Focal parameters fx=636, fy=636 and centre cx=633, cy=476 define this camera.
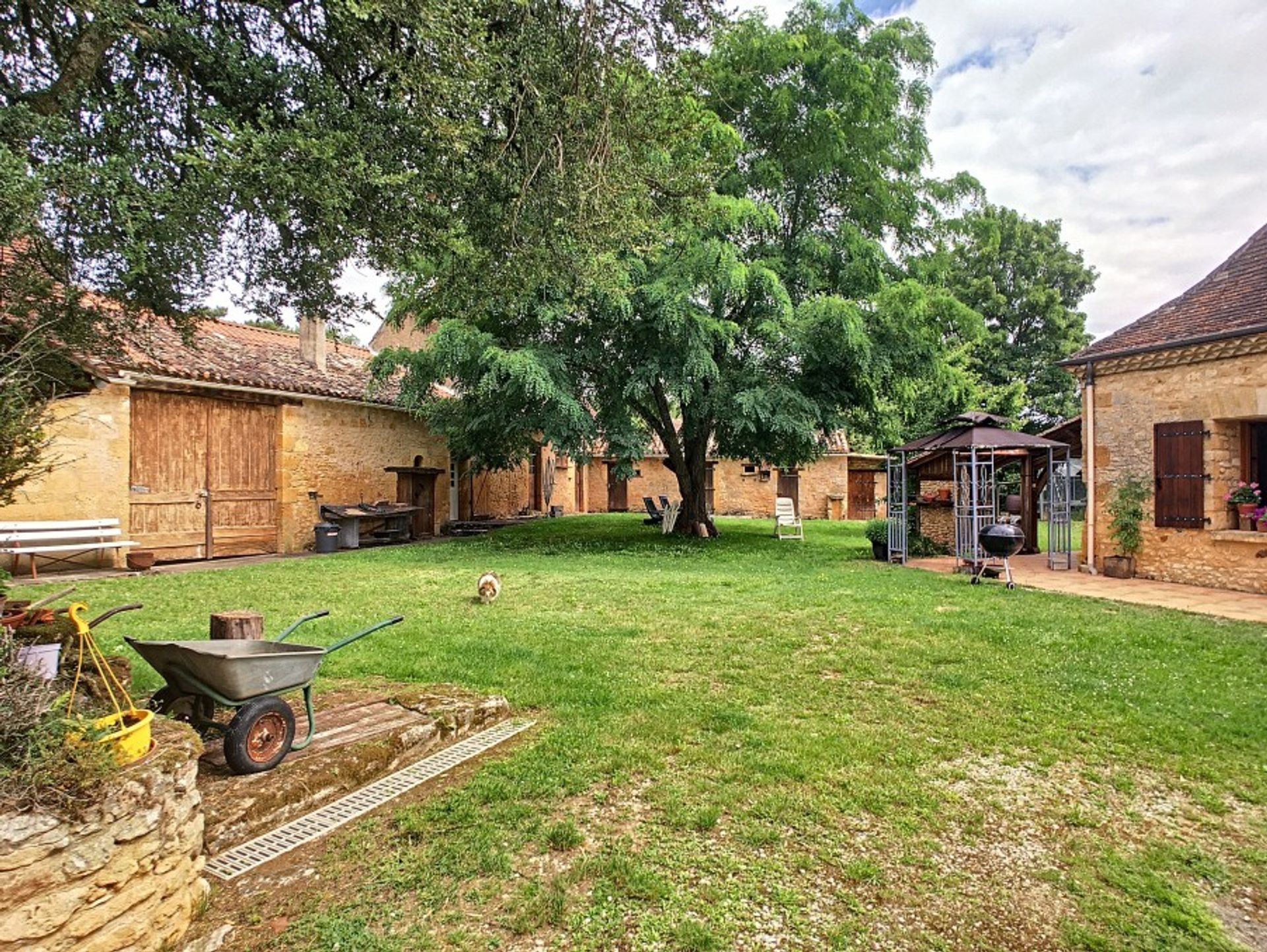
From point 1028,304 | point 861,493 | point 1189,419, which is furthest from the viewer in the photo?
point 861,493

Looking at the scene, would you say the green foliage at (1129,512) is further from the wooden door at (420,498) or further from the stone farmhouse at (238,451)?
the wooden door at (420,498)

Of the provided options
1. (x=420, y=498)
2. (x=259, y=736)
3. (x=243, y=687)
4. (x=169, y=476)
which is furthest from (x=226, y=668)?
(x=420, y=498)

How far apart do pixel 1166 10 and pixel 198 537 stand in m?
16.3

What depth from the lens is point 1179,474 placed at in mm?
9188

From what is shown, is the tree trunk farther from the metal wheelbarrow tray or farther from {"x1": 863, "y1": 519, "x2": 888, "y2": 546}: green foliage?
the metal wheelbarrow tray

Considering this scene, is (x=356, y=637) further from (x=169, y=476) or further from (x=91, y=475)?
(x=169, y=476)

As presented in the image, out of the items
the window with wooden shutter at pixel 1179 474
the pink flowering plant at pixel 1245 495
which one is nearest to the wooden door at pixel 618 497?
the window with wooden shutter at pixel 1179 474

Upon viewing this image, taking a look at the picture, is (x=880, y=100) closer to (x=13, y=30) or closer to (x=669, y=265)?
(x=669, y=265)

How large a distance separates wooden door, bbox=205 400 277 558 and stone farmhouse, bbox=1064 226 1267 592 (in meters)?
14.8

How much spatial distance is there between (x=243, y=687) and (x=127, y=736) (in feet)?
2.47

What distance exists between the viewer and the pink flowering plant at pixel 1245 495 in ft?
27.7

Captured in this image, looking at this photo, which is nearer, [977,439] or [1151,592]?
[1151,592]

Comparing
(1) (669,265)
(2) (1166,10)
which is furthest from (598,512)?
(2) (1166,10)

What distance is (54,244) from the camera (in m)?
3.50
